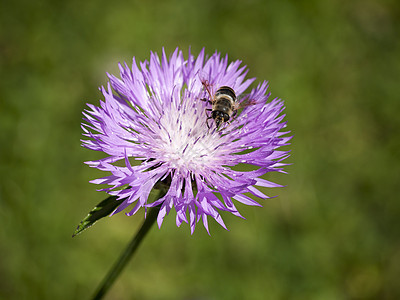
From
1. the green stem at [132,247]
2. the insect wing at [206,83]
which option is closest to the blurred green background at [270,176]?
the green stem at [132,247]

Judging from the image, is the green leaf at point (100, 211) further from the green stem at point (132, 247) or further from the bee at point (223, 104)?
the bee at point (223, 104)

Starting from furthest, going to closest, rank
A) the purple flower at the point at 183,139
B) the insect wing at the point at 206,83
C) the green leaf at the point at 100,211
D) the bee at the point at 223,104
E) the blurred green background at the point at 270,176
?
the blurred green background at the point at 270,176
the insect wing at the point at 206,83
the bee at the point at 223,104
the purple flower at the point at 183,139
the green leaf at the point at 100,211

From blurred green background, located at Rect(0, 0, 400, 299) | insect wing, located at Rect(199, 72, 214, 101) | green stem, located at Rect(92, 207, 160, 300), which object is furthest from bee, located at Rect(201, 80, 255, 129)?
blurred green background, located at Rect(0, 0, 400, 299)

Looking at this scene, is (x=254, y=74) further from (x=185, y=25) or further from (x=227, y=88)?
(x=227, y=88)

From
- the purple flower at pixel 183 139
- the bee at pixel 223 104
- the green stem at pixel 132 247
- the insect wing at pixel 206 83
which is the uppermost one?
the insect wing at pixel 206 83

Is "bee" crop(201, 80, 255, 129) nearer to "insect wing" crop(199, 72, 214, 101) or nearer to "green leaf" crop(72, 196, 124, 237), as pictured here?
"insect wing" crop(199, 72, 214, 101)

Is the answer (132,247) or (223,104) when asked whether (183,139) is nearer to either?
(223,104)
